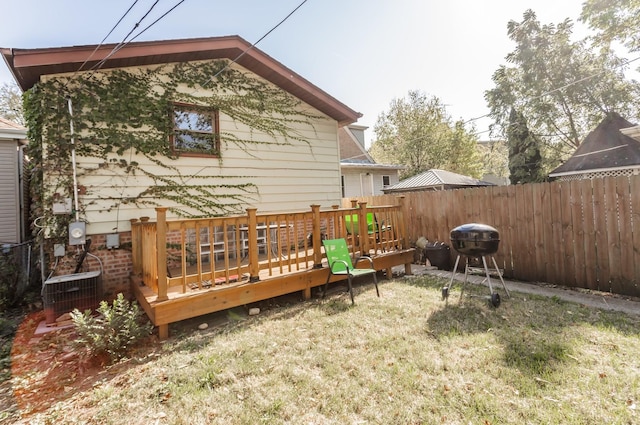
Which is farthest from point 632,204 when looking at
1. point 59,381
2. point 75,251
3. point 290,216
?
point 75,251

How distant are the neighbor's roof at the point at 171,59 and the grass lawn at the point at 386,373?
4.85 meters

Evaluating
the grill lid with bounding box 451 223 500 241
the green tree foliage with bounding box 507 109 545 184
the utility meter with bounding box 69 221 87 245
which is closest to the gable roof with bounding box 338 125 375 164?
the green tree foliage with bounding box 507 109 545 184

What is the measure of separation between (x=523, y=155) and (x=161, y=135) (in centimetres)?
2139

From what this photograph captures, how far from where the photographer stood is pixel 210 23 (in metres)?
5.86

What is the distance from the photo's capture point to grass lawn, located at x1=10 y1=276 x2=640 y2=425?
224cm

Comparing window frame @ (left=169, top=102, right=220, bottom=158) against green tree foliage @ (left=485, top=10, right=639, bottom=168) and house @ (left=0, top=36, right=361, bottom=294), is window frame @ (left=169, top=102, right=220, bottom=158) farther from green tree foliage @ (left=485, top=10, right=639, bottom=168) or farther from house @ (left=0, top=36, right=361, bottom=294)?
green tree foliage @ (left=485, top=10, right=639, bottom=168)

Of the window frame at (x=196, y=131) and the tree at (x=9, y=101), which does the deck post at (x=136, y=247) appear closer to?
the window frame at (x=196, y=131)

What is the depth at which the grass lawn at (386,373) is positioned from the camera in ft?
7.35

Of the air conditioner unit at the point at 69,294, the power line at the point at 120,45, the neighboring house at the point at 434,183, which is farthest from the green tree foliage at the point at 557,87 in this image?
the air conditioner unit at the point at 69,294

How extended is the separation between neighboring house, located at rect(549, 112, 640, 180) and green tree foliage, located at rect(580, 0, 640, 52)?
406cm

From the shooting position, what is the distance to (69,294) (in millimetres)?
4543

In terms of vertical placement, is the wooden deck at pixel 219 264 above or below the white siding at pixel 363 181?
below

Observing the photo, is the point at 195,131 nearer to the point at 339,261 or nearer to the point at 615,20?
the point at 339,261

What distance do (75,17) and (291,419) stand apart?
7.30 meters
